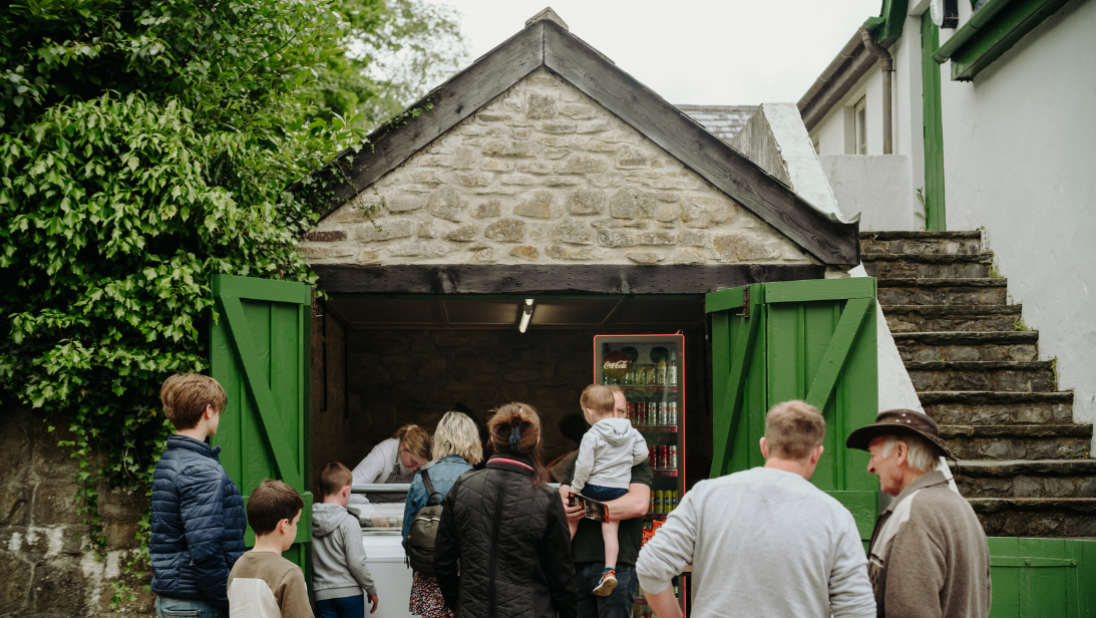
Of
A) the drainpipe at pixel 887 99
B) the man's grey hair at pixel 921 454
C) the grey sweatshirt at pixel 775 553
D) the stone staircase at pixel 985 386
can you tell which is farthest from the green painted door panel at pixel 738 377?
the drainpipe at pixel 887 99

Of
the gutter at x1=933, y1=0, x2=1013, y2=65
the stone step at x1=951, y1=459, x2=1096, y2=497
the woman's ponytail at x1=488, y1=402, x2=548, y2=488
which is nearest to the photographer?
the woman's ponytail at x1=488, y1=402, x2=548, y2=488

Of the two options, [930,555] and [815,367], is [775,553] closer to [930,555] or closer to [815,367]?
[930,555]

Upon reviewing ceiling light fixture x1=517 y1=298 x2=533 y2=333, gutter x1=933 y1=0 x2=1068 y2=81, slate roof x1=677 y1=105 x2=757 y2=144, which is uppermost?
slate roof x1=677 y1=105 x2=757 y2=144

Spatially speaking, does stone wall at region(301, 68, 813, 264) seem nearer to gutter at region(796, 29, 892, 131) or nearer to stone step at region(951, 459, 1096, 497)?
stone step at region(951, 459, 1096, 497)

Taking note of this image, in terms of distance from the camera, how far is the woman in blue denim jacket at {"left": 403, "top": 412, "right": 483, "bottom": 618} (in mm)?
3951

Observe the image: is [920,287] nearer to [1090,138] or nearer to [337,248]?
[1090,138]

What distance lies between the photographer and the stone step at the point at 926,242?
7.20 meters

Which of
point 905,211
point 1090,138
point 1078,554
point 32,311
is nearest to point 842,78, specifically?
point 905,211

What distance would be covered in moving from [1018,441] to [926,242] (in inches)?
94.7

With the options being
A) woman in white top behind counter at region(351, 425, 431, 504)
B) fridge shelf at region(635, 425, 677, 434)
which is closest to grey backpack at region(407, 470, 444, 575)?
woman in white top behind counter at region(351, 425, 431, 504)

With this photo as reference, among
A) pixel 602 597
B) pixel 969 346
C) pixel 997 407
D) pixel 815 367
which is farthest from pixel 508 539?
pixel 969 346

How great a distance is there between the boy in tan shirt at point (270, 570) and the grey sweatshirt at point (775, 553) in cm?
139

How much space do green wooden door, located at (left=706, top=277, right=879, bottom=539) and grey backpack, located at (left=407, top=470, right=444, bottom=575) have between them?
1.95m

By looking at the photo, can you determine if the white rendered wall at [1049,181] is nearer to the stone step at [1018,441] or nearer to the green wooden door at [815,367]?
the stone step at [1018,441]
